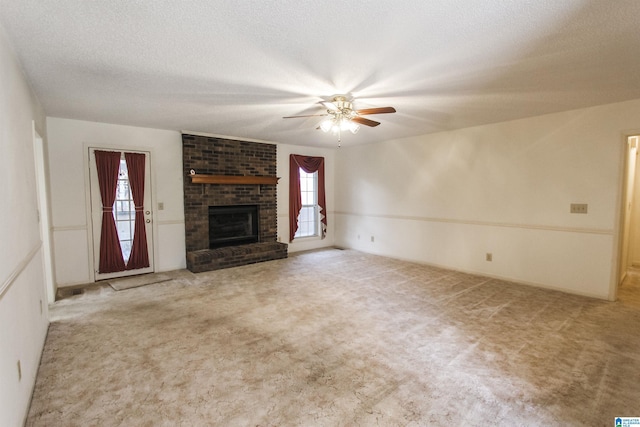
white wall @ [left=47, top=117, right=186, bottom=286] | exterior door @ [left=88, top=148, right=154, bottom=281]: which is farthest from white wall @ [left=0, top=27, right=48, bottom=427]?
exterior door @ [left=88, top=148, right=154, bottom=281]

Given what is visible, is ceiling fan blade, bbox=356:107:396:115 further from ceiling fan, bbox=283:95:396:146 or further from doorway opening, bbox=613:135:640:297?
doorway opening, bbox=613:135:640:297

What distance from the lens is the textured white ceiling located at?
5.57ft

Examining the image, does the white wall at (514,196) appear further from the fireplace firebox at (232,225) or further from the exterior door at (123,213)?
the exterior door at (123,213)

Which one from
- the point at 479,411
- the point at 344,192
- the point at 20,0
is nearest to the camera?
the point at 20,0

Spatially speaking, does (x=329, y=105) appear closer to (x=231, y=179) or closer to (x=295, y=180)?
(x=231, y=179)

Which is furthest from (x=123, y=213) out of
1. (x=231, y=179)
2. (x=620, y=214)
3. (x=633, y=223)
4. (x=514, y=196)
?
(x=633, y=223)

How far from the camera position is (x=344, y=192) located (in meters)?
7.01

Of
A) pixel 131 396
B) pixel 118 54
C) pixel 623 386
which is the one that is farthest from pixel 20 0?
pixel 623 386

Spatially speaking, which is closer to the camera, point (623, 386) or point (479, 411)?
point (479, 411)

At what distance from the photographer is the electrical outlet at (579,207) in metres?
3.78

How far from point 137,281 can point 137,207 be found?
3.75 feet

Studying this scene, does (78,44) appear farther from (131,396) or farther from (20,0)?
(131,396)

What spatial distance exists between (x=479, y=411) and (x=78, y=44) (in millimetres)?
3542

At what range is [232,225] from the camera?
5750 millimetres
